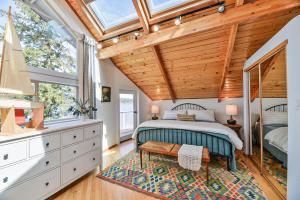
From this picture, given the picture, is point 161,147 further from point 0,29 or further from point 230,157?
point 0,29

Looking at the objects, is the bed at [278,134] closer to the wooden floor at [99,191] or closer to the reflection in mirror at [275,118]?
the reflection in mirror at [275,118]

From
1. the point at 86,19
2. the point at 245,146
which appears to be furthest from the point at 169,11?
the point at 245,146

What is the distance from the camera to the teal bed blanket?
240cm

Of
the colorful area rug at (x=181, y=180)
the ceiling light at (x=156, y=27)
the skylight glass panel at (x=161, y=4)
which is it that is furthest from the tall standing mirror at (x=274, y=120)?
the ceiling light at (x=156, y=27)

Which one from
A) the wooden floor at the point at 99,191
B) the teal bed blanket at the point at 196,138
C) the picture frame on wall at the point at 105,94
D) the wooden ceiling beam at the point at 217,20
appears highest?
the wooden ceiling beam at the point at 217,20

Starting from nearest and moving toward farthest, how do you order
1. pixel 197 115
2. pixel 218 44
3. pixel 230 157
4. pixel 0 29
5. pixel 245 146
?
pixel 0 29
pixel 230 157
pixel 218 44
pixel 245 146
pixel 197 115

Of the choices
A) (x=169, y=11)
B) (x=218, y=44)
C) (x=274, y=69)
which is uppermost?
(x=169, y=11)

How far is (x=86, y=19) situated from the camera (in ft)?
9.34

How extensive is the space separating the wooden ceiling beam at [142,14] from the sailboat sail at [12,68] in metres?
1.78

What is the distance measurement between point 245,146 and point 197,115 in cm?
142

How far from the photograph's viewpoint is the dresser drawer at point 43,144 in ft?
5.07

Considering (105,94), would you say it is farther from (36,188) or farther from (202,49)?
(202,49)

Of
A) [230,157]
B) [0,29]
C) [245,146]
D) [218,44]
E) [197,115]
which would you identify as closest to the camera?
[0,29]

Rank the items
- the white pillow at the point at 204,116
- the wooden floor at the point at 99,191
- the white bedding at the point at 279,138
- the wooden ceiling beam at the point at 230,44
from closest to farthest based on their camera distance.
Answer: the white bedding at the point at 279,138 → the wooden floor at the point at 99,191 → the wooden ceiling beam at the point at 230,44 → the white pillow at the point at 204,116
